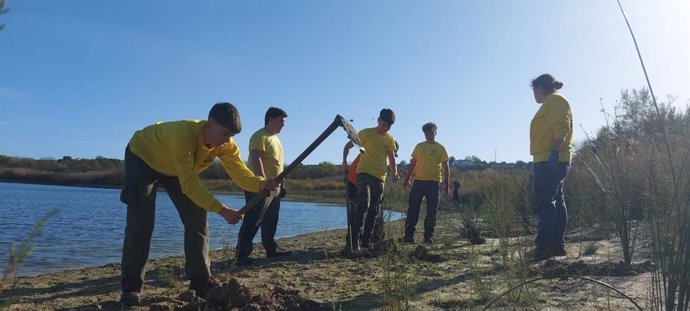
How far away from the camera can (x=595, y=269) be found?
435cm

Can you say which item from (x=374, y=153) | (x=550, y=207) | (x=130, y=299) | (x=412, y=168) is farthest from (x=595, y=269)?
(x=412, y=168)

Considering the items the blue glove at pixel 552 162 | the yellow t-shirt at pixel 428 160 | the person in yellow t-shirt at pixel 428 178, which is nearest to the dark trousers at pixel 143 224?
the blue glove at pixel 552 162

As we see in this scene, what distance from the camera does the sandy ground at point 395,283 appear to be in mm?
3305

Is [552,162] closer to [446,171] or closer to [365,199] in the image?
[365,199]

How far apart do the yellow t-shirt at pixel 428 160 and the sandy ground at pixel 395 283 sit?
188 centimetres

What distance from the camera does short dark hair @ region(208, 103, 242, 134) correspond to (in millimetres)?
3525

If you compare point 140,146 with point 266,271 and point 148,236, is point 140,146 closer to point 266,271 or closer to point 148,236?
point 148,236

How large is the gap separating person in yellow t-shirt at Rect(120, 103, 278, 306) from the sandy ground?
26 centimetres

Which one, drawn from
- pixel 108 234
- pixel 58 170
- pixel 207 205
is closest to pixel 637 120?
pixel 207 205

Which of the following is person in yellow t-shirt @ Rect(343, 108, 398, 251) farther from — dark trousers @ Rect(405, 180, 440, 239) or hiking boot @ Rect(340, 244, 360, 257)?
dark trousers @ Rect(405, 180, 440, 239)

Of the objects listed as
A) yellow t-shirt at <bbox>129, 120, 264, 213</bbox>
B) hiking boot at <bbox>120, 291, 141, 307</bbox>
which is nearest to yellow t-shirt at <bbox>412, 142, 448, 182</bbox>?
yellow t-shirt at <bbox>129, 120, 264, 213</bbox>

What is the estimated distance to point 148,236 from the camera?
383 cm

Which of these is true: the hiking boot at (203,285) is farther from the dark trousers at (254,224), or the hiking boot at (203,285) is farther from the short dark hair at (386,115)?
the short dark hair at (386,115)

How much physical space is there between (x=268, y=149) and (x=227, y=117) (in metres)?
2.46
